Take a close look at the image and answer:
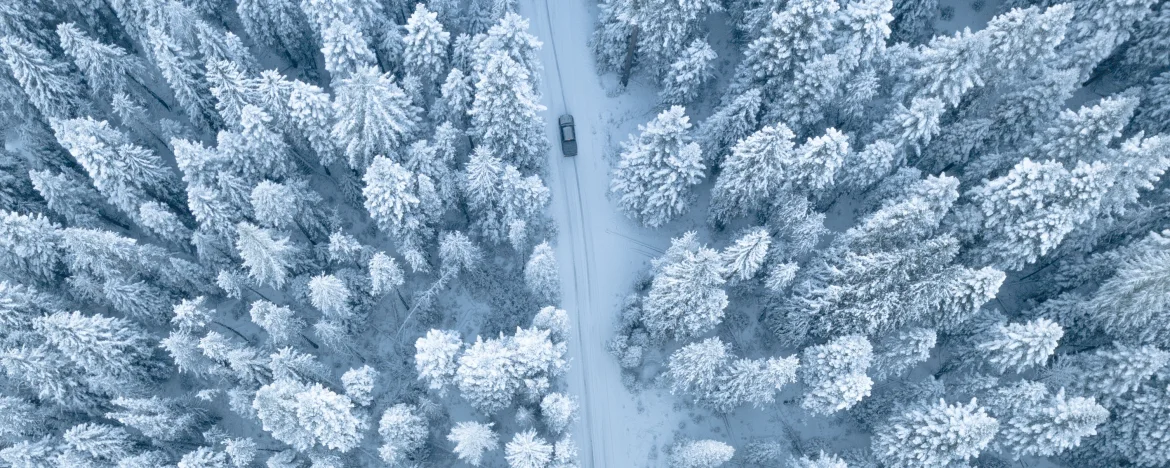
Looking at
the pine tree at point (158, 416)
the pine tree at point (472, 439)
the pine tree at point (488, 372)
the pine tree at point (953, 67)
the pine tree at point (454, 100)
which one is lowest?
the pine tree at point (158, 416)

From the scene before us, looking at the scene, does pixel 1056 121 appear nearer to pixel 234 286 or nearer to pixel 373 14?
pixel 373 14

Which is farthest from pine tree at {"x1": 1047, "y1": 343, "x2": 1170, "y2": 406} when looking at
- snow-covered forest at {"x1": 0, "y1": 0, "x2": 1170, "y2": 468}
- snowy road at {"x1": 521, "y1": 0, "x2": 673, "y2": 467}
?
snowy road at {"x1": 521, "y1": 0, "x2": 673, "y2": 467}

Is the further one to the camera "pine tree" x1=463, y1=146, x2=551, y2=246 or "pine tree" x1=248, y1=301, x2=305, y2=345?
"pine tree" x1=463, y1=146, x2=551, y2=246

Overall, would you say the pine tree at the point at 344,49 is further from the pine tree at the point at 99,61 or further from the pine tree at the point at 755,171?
the pine tree at the point at 755,171

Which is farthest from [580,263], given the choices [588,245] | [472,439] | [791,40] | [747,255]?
[791,40]

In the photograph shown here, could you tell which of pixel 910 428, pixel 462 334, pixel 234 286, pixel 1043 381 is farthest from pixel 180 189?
pixel 1043 381

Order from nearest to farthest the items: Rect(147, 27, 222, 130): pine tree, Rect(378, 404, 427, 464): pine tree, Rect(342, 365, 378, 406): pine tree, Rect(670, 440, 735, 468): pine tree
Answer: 1. Rect(378, 404, 427, 464): pine tree
2. Rect(670, 440, 735, 468): pine tree
3. Rect(342, 365, 378, 406): pine tree
4. Rect(147, 27, 222, 130): pine tree

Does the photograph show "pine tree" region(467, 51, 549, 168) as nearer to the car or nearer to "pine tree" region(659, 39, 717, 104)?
the car

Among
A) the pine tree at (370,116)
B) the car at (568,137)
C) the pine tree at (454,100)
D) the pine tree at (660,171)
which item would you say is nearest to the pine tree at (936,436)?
the pine tree at (660,171)
